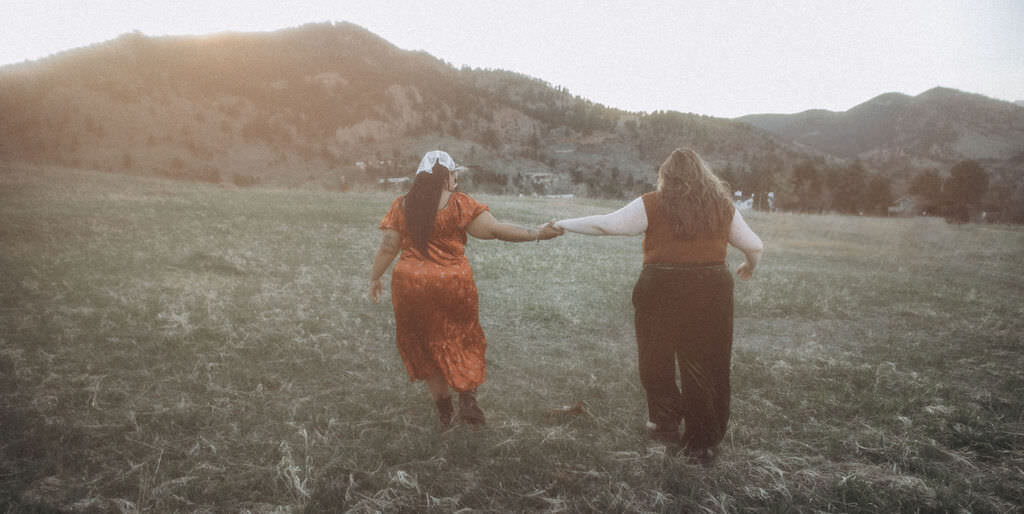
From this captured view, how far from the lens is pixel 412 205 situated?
376 cm

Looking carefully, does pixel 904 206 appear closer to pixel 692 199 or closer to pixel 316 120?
pixel 316 120

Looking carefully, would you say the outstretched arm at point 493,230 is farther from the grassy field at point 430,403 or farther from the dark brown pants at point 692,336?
the grassy field at point 430,403

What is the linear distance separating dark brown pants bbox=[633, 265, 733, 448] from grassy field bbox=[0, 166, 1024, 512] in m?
0.36

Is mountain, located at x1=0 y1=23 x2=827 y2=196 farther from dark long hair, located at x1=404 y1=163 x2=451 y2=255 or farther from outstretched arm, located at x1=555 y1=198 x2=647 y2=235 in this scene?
dark long hair, located at x1=404 y1=163 x2=451 y2=255

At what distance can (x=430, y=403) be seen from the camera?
478 centimetres

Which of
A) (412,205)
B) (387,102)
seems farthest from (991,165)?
(412,205)

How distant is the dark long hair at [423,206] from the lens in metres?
3.71

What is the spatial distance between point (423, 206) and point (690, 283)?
1900mm

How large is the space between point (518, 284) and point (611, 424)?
276 inches

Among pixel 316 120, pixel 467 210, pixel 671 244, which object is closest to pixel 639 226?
pixel 671 244

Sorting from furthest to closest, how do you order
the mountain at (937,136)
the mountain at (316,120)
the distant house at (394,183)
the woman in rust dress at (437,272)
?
the mountain at (937,136) < the distant house at (394,183) < the mountain at (316,120) < the woman in rust dress at (437,272)

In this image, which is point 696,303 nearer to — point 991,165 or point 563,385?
point 563,385

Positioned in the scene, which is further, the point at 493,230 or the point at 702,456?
the point at 493,230

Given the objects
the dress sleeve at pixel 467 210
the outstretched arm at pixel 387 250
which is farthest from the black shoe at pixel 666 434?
the outstretched arm at pixel 387 250
